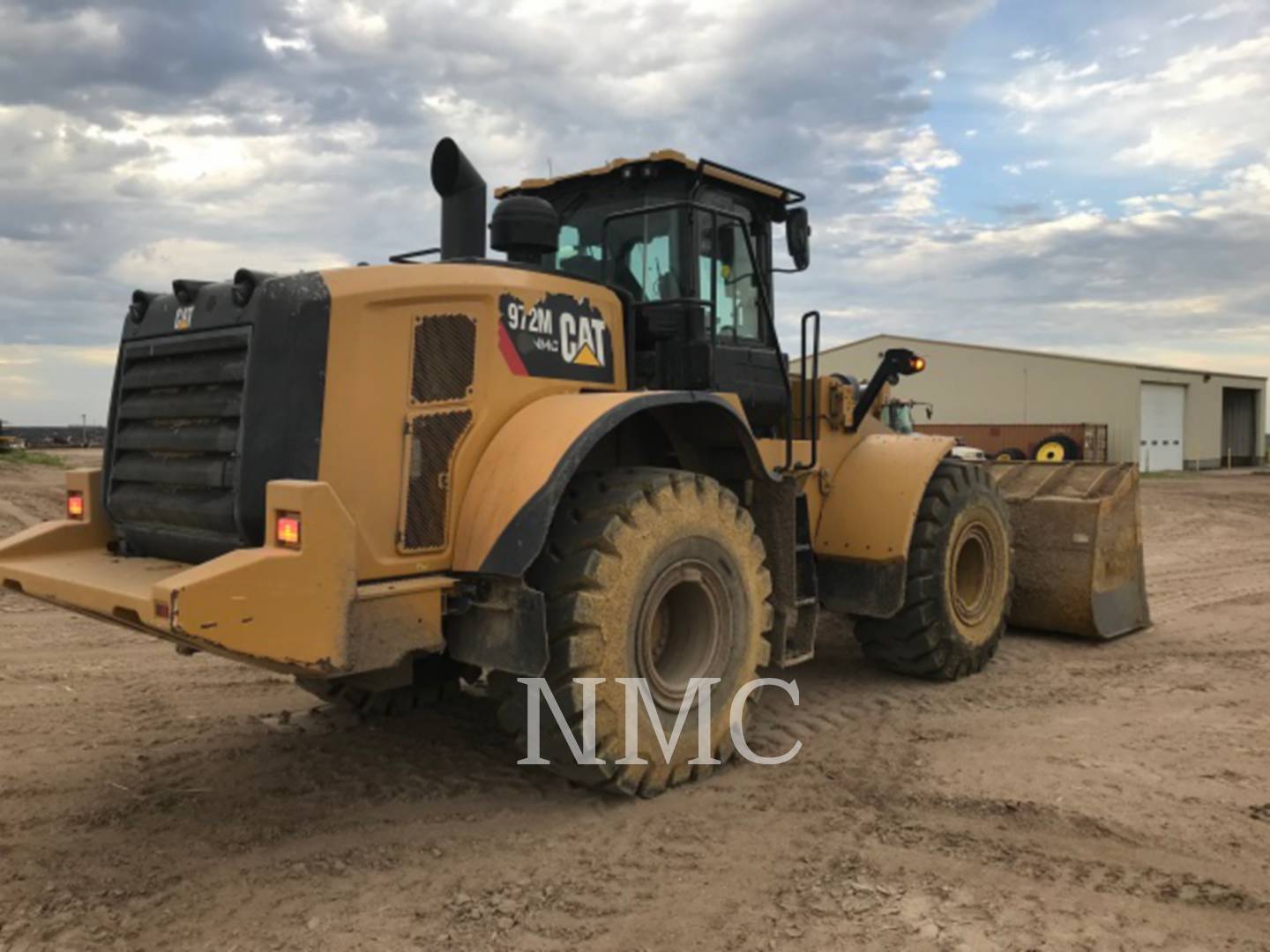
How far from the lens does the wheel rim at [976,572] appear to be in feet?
22.4

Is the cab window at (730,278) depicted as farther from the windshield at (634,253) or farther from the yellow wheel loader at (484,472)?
the windshield at (634,253)

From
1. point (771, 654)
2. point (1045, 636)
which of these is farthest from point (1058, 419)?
point (771, 654)

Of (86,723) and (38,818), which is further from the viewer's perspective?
(86,723)

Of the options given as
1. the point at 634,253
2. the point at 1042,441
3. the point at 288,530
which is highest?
the point at 634,253

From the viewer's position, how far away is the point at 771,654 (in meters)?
5.34

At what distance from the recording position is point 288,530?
137 inches

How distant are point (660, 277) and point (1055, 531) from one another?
13.3ft

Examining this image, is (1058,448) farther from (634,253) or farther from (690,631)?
(690,631)

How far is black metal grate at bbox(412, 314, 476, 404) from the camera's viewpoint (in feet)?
13.2

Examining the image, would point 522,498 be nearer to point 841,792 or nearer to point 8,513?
point 841,792

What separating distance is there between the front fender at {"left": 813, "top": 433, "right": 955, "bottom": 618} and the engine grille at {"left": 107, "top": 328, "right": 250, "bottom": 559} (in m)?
3.53

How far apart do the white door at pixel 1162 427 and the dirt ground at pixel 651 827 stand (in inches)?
1188

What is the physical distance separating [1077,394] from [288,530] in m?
34.1

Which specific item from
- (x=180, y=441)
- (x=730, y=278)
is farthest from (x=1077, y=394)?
(x=180, y=441)
